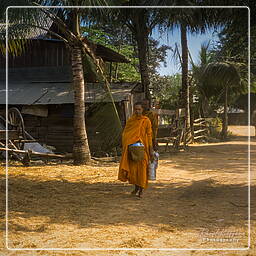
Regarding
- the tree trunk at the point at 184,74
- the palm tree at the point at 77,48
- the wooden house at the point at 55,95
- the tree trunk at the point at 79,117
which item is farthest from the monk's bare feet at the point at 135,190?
the tree trunk at the point at 79,117

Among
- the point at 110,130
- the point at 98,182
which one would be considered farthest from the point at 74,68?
the point at 98,182

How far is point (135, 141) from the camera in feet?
18.5

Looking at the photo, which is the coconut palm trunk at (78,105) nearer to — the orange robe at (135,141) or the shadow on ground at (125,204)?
the shadow on ground at (125,204)

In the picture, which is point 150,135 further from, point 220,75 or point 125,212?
point 220,75

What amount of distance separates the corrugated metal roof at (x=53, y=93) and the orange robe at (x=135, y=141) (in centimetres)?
478

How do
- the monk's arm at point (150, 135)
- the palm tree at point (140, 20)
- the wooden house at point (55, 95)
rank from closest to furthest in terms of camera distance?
the monk's arm at point (150, 135), the palm tree at point (140, 20), the wooden house at point (55, 95)

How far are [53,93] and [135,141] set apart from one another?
23.8 feet

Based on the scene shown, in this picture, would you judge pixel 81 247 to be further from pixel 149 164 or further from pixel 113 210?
pixel 149 164

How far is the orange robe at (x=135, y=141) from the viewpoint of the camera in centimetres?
564

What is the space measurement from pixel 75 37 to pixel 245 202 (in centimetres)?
560

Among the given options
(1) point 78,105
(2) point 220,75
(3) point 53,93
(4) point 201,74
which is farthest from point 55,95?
(4) point 201,74

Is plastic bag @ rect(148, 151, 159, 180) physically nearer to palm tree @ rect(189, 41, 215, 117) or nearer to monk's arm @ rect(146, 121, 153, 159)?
monk's arm @ rect(146, 121, 153, 159)

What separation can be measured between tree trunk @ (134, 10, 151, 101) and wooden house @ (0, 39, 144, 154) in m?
0.75

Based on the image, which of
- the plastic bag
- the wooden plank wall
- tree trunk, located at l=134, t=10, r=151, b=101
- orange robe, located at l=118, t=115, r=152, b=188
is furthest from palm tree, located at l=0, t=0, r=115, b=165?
the wooden plank wall
